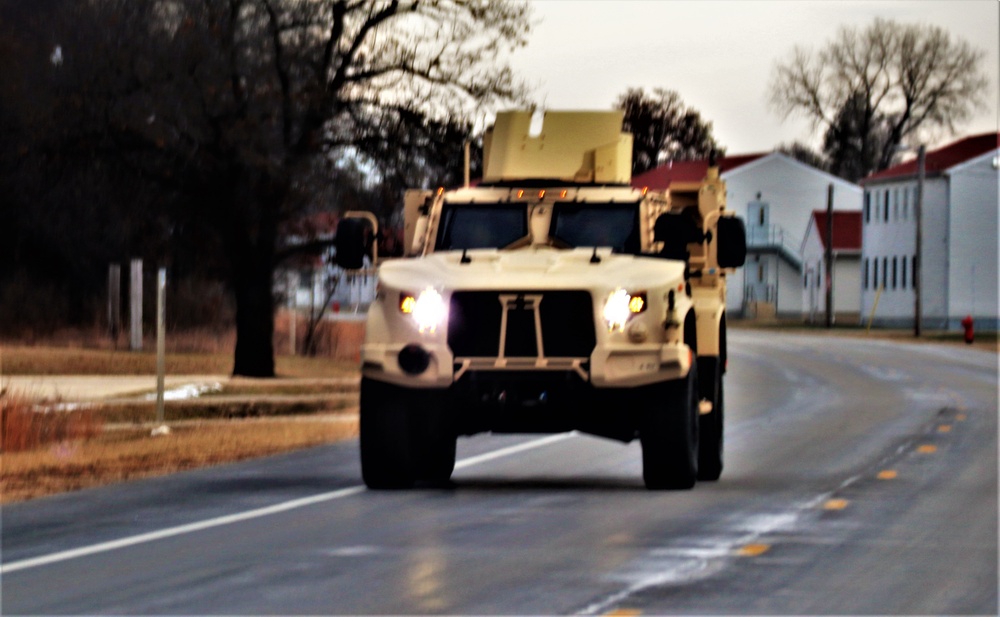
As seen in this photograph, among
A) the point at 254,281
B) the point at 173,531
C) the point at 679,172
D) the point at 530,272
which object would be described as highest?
the point at 679,172

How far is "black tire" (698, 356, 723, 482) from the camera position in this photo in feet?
54.6

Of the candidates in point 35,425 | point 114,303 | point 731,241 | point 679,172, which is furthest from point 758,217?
point 731,241

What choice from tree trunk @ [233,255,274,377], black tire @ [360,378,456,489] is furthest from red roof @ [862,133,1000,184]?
black tire @ [360,378,456,489]

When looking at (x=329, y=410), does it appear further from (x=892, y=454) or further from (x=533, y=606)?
(x=533, y=606)

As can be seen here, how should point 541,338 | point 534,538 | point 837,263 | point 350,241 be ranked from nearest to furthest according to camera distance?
point 534,538 < point 541,338 < point 350,241 < point 837,263

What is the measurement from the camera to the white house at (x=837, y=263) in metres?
96.3

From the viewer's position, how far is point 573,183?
1686cm

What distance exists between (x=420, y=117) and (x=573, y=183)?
17.2 metres

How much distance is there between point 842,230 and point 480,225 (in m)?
83.2

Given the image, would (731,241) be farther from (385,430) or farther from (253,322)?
(253,322)

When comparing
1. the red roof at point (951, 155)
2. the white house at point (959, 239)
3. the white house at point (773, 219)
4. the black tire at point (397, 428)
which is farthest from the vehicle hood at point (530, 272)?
the white house at point (773, 219)

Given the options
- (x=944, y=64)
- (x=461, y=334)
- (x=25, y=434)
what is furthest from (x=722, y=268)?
(x=944, y=64)

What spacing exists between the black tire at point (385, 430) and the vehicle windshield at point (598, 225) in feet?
7.11

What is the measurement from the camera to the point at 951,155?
79.4 metres
